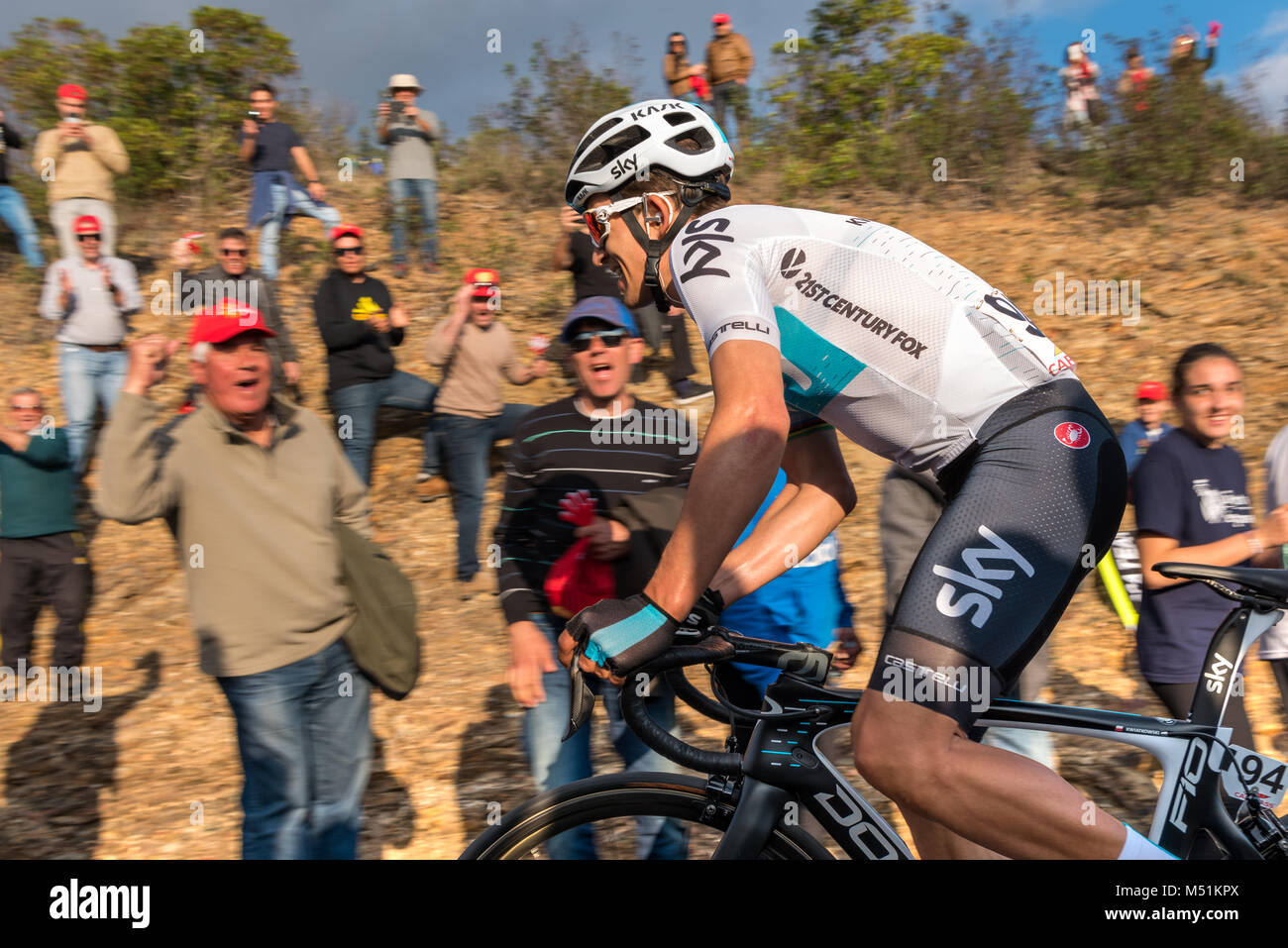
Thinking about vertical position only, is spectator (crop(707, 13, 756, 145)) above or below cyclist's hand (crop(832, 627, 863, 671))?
above

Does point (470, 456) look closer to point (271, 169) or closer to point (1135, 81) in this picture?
point (271, 169)

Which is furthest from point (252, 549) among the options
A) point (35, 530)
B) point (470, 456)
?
point (470, 456)

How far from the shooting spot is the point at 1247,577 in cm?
232

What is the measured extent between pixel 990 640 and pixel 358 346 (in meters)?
6.06

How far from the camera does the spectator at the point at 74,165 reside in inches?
334

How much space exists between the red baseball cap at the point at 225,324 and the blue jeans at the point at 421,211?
21.3 feet

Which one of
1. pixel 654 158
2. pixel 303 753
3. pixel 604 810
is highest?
pixel 654 158

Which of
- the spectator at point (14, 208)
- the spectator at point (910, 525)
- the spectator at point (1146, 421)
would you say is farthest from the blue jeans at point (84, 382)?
the spectator at point (1146, 421)

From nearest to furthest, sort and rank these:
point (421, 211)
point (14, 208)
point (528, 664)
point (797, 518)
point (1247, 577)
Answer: point (1247, 577) < point (797, 518) < point (528, 664) < point (14, 208) < point (421, 211)

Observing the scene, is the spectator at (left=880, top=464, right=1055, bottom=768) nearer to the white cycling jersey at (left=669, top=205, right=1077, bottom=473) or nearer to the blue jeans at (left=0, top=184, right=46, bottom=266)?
the white cycling jersey at (left=669, top=205, right=1077, bottom=473)

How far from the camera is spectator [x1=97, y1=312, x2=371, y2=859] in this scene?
3295 mm

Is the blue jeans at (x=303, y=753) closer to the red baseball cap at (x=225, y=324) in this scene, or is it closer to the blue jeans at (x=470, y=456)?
the red baseball cap at (x=225, y=324)

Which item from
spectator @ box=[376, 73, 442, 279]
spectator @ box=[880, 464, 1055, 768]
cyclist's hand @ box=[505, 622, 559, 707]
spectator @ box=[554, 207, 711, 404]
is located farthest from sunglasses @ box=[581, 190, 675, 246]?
spectator @ box=[376, 73, 442, 279]
